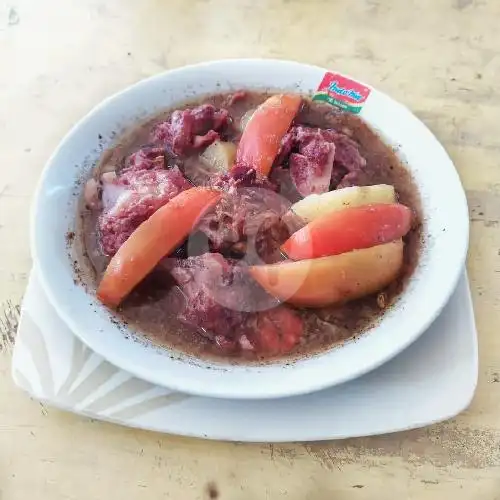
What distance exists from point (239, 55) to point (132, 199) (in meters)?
0.86

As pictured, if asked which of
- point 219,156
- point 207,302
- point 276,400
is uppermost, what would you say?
point 219,156

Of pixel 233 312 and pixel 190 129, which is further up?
pixel 190 129

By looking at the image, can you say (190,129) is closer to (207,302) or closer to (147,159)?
(147,159)

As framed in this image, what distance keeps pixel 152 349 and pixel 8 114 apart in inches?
39.3

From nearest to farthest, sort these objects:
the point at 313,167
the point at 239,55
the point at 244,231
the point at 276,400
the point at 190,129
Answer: the point at 276,400, the point at 244,231, the point at 313,167, the point at 190,129, the point at 239,55

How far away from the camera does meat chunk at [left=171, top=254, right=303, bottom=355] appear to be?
1377mm

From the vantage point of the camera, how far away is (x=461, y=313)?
144 centimetres

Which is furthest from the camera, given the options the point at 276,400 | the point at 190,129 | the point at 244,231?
the point at 190,129

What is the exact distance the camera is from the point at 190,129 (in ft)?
5.47

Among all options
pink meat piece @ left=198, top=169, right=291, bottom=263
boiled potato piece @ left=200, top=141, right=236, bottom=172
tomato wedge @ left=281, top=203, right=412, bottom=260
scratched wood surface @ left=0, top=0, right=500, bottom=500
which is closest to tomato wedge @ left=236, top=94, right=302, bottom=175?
boiled potato piece @ left=200, top=141, right=236, bottom=172

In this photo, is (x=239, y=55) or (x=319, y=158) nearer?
(x=319, y=158)

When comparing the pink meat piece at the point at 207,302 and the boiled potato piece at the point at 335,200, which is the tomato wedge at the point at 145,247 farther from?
the boiled potato piece at the point at 335,200

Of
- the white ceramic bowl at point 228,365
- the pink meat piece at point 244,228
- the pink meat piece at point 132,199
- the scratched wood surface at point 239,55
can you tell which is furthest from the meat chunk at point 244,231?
the scratched wood surface at point 239,55

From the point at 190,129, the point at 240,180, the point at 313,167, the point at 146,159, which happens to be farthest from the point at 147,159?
the point at 313,167
